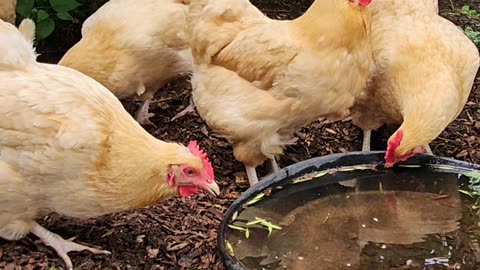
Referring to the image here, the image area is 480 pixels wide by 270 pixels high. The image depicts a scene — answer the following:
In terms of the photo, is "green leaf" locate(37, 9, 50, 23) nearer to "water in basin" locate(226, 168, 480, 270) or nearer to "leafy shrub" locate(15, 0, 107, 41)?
"leafy shrub" locate(15, 0, 107, 41)

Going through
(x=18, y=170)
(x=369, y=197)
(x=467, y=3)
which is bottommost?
(x=467, y=3)

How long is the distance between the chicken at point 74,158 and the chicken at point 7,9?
3.91ft

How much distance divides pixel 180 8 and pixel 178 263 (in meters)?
1.66

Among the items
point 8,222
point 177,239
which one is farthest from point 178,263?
point 8,222

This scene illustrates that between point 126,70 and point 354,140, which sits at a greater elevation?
point 126,70

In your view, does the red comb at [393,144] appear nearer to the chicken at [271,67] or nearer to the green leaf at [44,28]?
the chicken at [271,67]

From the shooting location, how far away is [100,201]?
338 cm

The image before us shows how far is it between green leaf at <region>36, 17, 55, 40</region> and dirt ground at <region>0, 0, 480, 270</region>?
60 cm

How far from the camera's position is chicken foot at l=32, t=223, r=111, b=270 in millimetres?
3582

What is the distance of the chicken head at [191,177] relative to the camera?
3.32 metres

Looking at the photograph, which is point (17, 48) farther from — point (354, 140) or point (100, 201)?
point (354, 140)

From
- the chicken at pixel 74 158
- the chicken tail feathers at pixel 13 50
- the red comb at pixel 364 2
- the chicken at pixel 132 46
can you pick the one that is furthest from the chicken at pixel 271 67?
the chicken tail feathers at pixel 13 50

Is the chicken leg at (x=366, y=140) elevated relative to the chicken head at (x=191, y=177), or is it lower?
lower

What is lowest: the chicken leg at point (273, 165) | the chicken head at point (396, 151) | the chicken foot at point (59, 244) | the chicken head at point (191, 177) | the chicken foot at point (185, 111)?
the chicken foot at point (185, 111)
